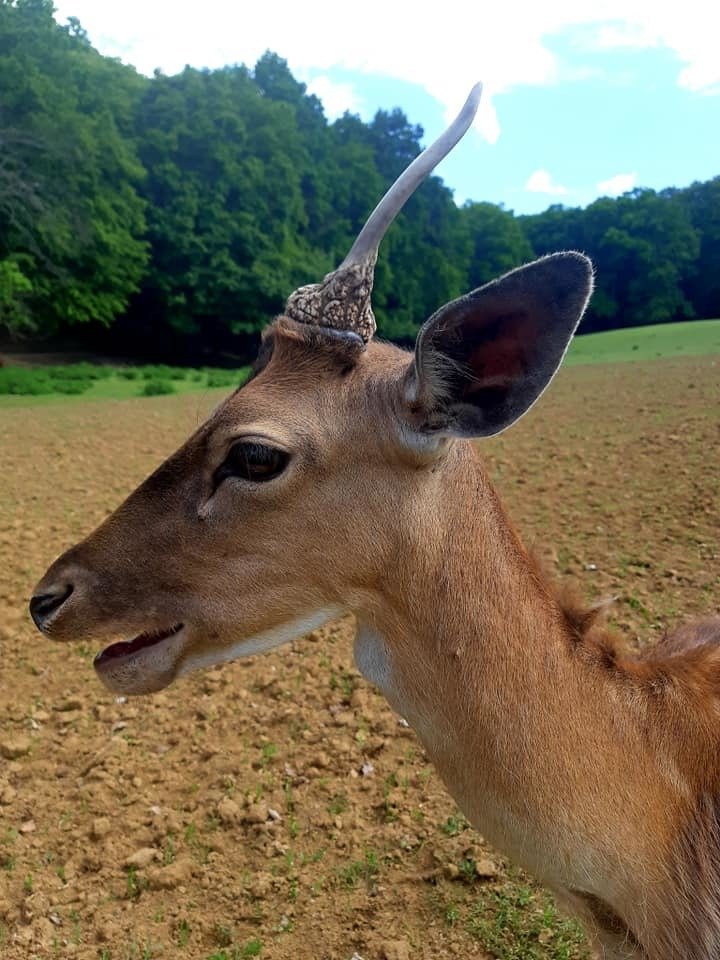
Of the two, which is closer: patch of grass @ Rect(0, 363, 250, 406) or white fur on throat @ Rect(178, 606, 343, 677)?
white fur on throat @ Rect(178, 606, 343, 677)

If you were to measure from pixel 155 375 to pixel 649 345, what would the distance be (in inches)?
850

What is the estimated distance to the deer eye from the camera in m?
2.44

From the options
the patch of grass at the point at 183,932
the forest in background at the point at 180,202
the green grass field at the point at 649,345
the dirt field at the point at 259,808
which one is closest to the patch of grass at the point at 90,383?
the forest in background at the point at 180,202

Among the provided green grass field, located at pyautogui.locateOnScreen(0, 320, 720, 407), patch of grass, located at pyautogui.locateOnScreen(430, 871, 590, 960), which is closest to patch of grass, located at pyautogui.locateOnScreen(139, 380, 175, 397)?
green grass field, located at pyautogui.locateOnScreen(0, 320, 720, 407)

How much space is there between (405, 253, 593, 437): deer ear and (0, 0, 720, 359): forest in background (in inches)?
1101

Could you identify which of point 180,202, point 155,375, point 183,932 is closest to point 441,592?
point 183,932

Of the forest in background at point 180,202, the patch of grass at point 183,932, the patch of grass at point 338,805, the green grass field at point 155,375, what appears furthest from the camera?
the forest in background at point 180,202

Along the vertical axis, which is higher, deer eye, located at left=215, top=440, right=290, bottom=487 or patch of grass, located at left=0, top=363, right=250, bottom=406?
deer eye, located at left=215, top=440, right=290, bottom=487

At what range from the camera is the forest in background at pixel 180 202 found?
94.9 ft

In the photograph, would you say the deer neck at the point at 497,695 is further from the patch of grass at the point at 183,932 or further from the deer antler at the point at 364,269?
the patch of grass at the point at 183,932

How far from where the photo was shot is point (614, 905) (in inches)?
93.7

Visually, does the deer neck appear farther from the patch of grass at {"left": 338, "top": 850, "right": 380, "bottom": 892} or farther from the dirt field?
the patch of grass at {"left": 338, "top": 850, "right": 380, "bottom": 892}

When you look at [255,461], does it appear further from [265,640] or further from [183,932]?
[183,932]

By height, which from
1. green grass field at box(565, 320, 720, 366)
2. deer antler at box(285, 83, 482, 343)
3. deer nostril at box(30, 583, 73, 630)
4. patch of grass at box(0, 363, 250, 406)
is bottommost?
patch of grass at box(0, 363, 250, 406)
